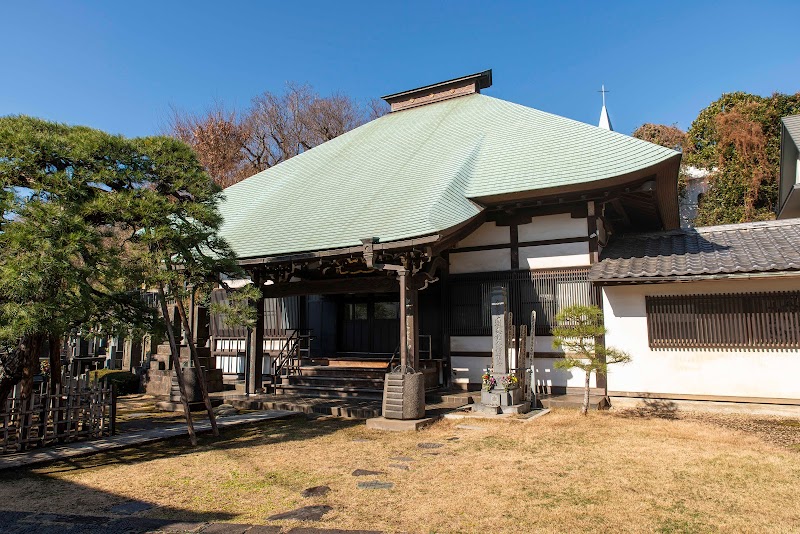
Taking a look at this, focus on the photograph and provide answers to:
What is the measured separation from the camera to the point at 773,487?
17.5ft

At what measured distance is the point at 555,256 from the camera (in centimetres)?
1163

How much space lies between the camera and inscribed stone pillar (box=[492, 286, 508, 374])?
9.73 m

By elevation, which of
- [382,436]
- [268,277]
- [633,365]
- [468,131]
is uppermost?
[468,131]

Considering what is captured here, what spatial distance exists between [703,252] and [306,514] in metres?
9.76

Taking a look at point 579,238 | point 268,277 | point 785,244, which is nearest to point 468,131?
point 579,238

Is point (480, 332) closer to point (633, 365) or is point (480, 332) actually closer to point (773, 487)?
point (633, 365)

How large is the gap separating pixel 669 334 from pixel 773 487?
5.43 metres

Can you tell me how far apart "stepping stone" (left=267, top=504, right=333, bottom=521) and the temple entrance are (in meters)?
9.20

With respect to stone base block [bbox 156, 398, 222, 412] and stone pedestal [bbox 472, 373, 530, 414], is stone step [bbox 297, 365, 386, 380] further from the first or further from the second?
stone pedestal [bbox 472, 373, 530, 414]

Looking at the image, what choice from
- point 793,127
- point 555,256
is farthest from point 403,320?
point 793,127

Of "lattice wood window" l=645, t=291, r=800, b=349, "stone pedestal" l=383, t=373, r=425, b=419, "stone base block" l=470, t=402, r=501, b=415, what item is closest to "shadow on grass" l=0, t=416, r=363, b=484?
"stone pedestal" l=383, t=373, r=425, b=419

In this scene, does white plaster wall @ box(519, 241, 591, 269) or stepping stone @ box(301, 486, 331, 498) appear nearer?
stepping stone @ box(301, 486, 331, 498)

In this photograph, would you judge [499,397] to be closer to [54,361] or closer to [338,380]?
[338,380]

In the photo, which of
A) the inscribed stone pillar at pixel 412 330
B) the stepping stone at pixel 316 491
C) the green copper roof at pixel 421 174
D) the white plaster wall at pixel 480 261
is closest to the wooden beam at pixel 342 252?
the green copper roof at pixel 421 174
